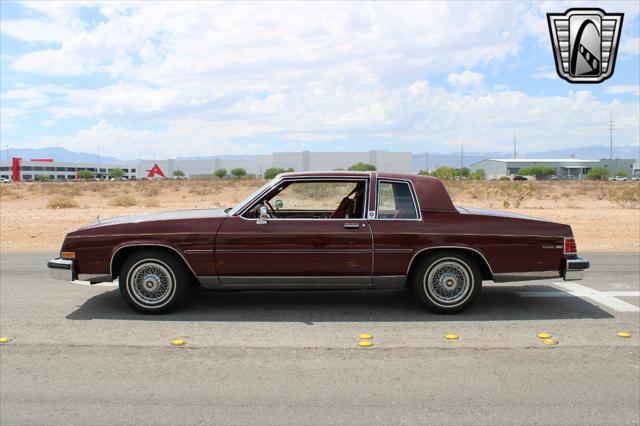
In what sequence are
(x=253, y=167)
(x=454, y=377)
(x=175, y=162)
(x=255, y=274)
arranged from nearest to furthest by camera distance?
1. (x=454, y=377)
2. (x=255, y=274)
3. (x=253, y=167)
4. (x=175, y=162)

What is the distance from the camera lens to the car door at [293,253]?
6406mm

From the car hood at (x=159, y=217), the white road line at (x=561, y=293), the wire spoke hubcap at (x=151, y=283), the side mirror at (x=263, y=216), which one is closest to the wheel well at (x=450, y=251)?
the white road line at (x=561, y=293)

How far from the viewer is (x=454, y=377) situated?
471 cm

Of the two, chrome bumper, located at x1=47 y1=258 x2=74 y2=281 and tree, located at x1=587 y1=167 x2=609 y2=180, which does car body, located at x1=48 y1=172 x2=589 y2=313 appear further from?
tree, located at x1=587 y1=167 x2=609 y2=180

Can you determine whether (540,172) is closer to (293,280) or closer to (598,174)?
(598,174)

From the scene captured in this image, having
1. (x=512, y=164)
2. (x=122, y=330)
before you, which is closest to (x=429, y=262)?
(x=122, y=330)

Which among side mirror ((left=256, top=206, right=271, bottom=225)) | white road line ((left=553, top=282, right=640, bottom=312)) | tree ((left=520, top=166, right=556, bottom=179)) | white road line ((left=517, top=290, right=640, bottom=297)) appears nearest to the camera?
side mirror ((left=256, top=206, right=271, bottom=225))

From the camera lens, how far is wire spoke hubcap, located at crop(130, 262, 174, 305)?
21.4 ft

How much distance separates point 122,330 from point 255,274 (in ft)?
4.80

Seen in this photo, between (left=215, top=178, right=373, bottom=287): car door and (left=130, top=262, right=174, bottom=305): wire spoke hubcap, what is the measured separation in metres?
0.61

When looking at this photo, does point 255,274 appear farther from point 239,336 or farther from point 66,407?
point 66,407

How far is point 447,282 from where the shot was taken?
6555 millimetres

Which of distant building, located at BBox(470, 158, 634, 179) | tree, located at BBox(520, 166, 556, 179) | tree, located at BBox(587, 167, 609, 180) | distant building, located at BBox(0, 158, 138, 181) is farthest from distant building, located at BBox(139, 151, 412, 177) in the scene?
distant building, located at BBox(0, 158, 138, 181)

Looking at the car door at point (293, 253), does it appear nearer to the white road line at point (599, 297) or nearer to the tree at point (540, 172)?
the white road line at point (599, 297)
